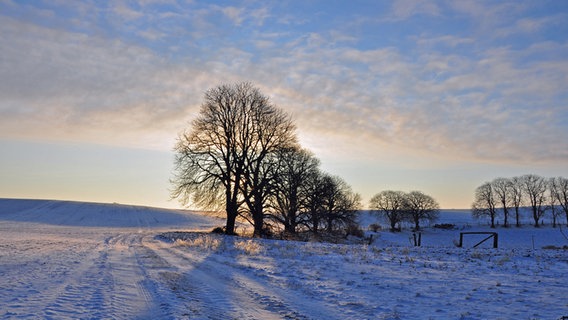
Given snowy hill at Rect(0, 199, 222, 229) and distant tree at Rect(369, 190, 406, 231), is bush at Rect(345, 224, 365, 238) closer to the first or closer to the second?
snowy hill at Rect(0, 199, 222, 229)

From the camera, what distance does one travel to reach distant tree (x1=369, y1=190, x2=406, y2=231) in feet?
315

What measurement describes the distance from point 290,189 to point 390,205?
221 ft

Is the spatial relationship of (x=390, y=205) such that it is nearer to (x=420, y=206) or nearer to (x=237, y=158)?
(x=420, y=206)

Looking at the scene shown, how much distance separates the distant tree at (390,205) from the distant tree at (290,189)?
47.5m

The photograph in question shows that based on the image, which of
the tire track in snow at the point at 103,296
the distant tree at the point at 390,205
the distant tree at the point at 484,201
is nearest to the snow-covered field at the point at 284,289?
the tire track in snow at the point at 103,296

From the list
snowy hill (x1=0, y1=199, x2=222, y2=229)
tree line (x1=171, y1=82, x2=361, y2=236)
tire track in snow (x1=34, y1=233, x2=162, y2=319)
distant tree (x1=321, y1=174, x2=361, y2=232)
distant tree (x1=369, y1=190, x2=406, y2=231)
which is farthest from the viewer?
distant tree (x1=369, y1=190, x2=406, y2=231)

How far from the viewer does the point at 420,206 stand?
328ft

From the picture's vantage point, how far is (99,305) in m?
7.69

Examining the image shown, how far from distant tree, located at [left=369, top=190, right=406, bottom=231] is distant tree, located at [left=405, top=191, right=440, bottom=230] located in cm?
166

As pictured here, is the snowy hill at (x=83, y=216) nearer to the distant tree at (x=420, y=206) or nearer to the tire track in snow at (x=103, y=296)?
the distant tree at (x=420, y=206)

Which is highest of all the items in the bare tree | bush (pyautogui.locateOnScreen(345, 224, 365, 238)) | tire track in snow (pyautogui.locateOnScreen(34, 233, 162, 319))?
the bare tree

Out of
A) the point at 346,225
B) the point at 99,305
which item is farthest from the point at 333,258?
the point at 346,225

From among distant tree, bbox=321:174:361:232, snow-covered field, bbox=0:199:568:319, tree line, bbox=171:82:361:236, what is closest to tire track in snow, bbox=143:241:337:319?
snow-covered field, bbox=0:199:568:319

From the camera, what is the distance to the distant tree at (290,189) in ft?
121
